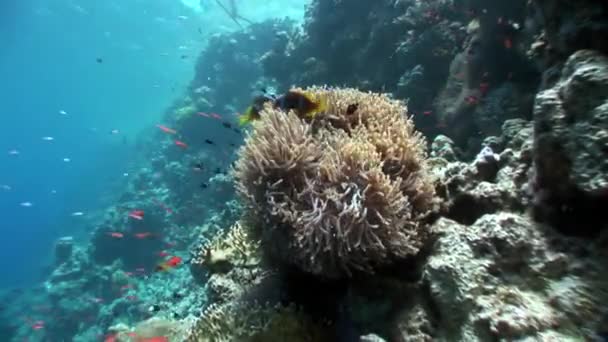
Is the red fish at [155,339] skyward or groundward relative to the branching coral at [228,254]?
groundward

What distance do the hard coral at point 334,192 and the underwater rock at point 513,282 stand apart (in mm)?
406

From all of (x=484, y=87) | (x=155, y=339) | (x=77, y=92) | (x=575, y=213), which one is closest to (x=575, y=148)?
(x=575, y=213)

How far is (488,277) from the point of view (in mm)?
2469

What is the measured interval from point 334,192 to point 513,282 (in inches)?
48.7

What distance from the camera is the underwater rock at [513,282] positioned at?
7.02ft

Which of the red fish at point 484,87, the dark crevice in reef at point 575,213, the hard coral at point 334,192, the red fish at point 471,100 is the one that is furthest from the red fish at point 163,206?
the dark crevice in reef at point 575,213

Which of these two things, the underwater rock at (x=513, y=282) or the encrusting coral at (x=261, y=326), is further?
the encrusting coral at (x=261, y=326)

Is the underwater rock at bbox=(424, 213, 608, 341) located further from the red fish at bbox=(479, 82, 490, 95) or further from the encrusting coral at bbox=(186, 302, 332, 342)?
the red fish at bbox=(479, 82, 490, 95)

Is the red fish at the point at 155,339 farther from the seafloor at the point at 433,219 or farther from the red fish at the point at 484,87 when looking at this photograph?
the red fish at the point at 484,87

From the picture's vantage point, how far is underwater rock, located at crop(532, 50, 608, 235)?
2160 mm

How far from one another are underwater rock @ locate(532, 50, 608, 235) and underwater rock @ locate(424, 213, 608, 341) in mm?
158

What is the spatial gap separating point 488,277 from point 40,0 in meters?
47.9

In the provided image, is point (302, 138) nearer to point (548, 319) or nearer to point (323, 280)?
point (323, 280)

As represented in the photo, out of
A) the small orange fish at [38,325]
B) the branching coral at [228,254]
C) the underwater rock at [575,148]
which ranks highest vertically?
the small orange fish at [38,325]
